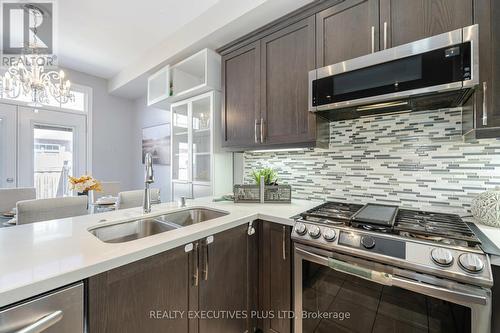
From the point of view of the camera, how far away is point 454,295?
2.69 ft

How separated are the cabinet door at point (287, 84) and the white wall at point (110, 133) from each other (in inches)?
130

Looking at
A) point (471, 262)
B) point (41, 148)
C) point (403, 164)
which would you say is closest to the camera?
point (471, 262)

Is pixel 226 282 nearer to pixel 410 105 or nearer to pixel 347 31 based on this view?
pixel 410 105

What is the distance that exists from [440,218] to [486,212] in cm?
19

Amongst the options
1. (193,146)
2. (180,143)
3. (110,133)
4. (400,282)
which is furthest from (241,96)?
(110,133)

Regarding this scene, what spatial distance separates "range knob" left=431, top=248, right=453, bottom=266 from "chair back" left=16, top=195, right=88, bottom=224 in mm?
2381

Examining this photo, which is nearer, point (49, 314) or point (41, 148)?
point (49, 314)

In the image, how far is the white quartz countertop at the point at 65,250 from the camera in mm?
620

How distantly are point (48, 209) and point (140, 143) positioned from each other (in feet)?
8.38

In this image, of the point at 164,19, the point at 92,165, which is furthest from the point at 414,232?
the point at 92,165

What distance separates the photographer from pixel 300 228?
3.99 ft

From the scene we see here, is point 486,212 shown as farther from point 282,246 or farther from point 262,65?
point 262,65

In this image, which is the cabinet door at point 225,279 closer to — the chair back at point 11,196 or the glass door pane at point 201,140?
the glass door pane at point 201,140

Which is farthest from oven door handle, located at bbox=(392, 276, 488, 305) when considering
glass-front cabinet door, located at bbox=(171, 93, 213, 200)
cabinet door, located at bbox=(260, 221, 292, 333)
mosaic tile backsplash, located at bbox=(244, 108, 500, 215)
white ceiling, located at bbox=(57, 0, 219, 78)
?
white ceiling, located at bbox=(57, 0, 219, 78)
